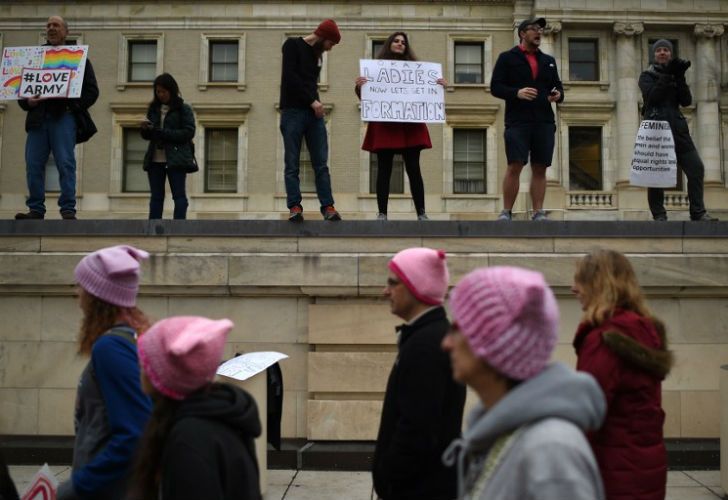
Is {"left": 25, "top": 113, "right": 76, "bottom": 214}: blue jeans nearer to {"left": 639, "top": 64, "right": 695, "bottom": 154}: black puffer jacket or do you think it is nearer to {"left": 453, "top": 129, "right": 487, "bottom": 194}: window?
{"left": 639, "top": 64, "right": 695, "bottom": 154}: black puffer jacket

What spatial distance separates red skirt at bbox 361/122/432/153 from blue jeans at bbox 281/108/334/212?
648 mm

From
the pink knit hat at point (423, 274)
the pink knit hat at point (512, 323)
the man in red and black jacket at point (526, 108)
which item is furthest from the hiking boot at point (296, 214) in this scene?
the pink knit hat at point (512, 323)

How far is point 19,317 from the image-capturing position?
657 centimetres

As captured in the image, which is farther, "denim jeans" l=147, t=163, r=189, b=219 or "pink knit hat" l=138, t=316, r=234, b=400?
→ "denim jeans" l=147, t=163, r=189, b=219

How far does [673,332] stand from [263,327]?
3.82m

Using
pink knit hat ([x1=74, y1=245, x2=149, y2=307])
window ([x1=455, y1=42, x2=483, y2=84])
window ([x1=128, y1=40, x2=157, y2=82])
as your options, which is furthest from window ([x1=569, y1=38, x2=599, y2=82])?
pink knit hat ([x1=74, y1=245, x2=149, y2=307])

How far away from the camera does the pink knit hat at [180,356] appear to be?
2.33 metres

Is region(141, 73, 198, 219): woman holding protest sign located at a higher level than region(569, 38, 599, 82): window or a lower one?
lower

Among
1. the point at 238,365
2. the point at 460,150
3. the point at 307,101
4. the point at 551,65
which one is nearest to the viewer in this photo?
the point at 238,365

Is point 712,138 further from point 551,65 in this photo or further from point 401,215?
point 551,65

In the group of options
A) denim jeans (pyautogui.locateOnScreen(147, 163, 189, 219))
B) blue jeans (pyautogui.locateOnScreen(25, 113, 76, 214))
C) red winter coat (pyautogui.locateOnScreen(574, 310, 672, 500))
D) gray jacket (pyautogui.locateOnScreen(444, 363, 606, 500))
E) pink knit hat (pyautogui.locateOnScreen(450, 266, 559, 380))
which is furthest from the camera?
denim jeans (pyautogui.locateOnScreen(147, 163, 189, 219))

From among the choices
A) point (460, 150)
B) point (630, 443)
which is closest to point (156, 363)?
point (630, 443)

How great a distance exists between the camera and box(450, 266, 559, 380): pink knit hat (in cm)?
183

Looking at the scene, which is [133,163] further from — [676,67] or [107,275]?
[107,275]
